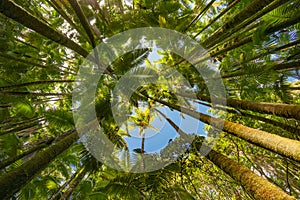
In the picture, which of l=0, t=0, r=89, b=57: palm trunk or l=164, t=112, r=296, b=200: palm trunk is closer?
l=0, t=0, r=89, b=57: palm trunk

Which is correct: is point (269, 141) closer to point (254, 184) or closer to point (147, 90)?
point (254, 184)

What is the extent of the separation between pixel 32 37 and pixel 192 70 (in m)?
2.48

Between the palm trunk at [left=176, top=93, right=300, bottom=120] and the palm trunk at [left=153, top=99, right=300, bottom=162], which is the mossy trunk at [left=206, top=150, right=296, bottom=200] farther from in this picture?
the palm trunk at [left=176, top=93, right=300, bottom=120]

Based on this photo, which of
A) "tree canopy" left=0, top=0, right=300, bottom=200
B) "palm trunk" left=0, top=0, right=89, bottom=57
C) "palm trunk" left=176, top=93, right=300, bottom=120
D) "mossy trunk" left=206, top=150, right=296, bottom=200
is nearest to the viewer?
"palm trunk" left=0, top=0, right=89, bottom=57

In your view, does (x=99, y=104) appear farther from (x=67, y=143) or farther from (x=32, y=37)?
(x=32, y=37)

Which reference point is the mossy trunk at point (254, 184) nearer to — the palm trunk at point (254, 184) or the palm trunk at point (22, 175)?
the palm trunk at point (254, 184)

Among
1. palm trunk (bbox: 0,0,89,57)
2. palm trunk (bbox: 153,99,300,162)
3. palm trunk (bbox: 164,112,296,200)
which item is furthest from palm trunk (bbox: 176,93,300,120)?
palm trunk (bbox: 0,0,89,57)

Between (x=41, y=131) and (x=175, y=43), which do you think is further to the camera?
(x=41, y=131)

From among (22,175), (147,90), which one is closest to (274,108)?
(22,175)

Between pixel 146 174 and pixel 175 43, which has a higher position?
pixel 175 43

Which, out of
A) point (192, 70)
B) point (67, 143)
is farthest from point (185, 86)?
point (67, 143)

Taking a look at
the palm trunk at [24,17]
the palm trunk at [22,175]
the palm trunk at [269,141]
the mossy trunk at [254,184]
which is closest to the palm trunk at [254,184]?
the mossy trunk at [254,184]

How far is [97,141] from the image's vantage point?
2736 millimetres

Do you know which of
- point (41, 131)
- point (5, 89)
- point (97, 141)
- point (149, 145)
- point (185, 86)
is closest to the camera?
point (5, 89)
